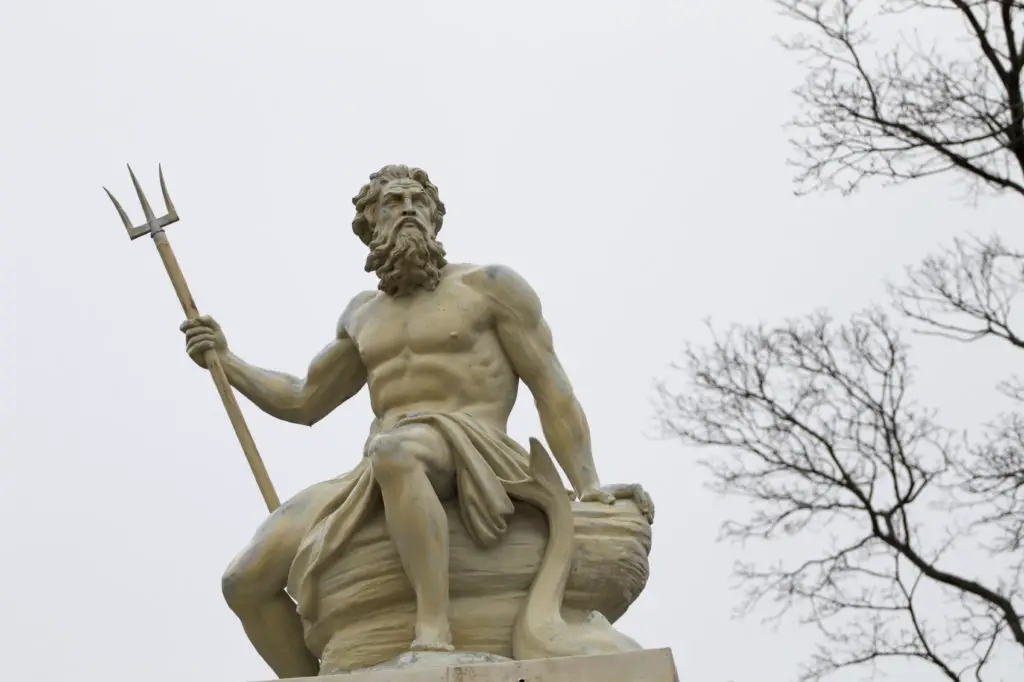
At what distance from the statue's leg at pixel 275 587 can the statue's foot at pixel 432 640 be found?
680mm

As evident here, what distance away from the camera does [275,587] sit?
24.3 ft

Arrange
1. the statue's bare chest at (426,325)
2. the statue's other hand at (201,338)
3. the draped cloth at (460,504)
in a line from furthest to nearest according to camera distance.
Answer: the statue's other hand at (201,338) → the statue's bare chest at (426,325) → the draped cloth at (460,504)

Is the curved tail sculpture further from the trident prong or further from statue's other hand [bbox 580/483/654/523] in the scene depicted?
the trident prong

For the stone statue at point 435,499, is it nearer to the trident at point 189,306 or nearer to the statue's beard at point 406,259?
the statue's beard at point 406,259

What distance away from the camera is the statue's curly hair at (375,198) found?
8.02 metres

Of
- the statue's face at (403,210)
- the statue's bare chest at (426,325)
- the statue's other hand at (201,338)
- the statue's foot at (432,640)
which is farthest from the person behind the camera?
the statue's other hand at (201,338)

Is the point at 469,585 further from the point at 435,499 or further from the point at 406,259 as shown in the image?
the point at 406,259

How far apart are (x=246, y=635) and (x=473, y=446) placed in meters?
1.14

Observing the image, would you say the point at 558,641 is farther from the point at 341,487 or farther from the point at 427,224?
the point at 427,224

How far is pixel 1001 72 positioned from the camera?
1133 cm

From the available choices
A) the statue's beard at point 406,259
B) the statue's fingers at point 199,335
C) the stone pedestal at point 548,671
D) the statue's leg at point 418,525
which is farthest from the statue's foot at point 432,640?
the statue's fingers at point 199,335

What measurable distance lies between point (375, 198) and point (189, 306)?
981mm

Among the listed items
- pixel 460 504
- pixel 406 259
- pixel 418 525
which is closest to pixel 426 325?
pixel 406 259

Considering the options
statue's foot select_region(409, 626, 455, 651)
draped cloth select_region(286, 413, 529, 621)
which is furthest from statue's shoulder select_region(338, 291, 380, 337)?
statue's foot select_region(409, 626, 455, 651)
